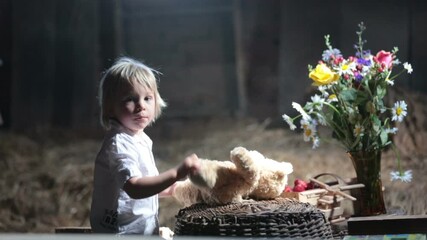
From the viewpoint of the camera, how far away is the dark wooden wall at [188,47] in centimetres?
358

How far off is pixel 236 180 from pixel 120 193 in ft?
1.00

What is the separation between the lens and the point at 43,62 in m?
4.31

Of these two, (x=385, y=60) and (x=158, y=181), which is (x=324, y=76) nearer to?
(x=385, y=60)

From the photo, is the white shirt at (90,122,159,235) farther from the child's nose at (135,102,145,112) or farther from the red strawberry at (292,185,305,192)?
the red strawberry at (292,185,305,192)

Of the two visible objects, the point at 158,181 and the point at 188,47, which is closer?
the point at 158,181

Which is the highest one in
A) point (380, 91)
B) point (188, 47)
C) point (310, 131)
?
point (188, 47)

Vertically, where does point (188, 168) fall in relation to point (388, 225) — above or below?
above

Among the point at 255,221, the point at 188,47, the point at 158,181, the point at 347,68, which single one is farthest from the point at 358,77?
the point at 188,47

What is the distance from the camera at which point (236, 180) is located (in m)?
2.08

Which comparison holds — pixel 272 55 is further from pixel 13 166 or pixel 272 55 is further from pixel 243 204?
pixel 243 204

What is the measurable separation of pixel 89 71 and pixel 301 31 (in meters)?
1.19

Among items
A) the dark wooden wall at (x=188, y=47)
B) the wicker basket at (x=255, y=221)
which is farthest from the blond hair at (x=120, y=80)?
the dark wooden wall at (x=188, y=47)

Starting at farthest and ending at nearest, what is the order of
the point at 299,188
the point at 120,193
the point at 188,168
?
1. the point at 299,188
2. the point at 120,193
3. the point at 188,168

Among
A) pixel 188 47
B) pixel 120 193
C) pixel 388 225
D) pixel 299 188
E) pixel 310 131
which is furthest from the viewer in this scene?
pixel 188 47
